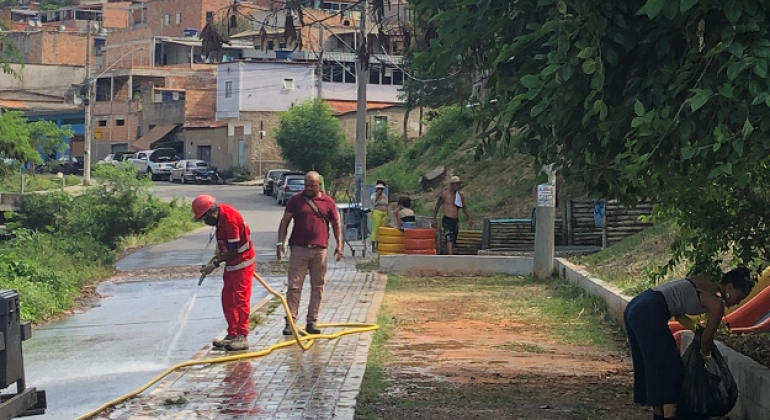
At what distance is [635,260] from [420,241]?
657cm

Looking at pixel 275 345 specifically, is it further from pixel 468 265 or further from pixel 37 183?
pixel 37 183

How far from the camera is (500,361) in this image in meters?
11.3

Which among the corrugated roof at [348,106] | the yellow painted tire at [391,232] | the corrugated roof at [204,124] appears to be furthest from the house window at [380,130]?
the yellow painted tire at [391,232]

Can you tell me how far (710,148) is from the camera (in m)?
5.97

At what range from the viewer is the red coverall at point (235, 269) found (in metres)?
11.3

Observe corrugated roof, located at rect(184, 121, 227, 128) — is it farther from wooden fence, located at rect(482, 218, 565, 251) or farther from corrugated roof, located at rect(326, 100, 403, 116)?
wooden fence, located at rect(482, 218, 565, 251)

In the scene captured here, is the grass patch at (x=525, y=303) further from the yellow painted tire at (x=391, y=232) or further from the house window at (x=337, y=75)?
the house window at (x=337, y=75)

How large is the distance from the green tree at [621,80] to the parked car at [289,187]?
40.3 metres

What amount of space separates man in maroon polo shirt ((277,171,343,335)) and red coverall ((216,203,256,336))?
984 mm

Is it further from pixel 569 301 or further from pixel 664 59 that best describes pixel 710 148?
pixel 569 301

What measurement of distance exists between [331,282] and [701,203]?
35.6 feet

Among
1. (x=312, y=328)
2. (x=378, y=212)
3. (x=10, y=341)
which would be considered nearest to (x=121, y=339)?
(x=312, y=328)

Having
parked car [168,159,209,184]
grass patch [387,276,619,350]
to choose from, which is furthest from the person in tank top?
parked car [168,159,209,184]

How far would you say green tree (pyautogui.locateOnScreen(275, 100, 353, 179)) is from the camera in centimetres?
5609
